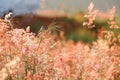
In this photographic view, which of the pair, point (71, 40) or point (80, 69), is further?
point (71, 40)

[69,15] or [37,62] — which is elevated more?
[69,15]

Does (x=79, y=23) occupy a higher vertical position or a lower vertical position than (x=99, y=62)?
higher

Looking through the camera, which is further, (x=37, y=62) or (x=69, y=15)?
(x=69, y=15)

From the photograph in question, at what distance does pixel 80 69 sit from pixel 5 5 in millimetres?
2819

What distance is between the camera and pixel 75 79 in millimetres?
3824

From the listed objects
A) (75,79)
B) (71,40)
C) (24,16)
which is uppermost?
(24,16)

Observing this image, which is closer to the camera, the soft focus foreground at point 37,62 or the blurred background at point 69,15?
the soft focus foreground at point 37,62

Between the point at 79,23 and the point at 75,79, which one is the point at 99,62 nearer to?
the point at 75,79

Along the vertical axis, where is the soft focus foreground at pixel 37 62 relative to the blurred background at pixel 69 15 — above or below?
below

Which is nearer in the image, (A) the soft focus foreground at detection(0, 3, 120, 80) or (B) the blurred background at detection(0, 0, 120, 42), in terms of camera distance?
(A) the soft focus foreground at detection(0, 3, 120, 80)

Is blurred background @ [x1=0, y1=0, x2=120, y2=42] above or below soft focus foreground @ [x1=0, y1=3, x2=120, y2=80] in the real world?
above

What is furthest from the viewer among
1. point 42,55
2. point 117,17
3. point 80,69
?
point 117,17

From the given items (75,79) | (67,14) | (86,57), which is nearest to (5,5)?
(67,14)

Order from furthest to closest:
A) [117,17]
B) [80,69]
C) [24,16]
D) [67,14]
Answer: [24,16], [67,14], [117,17], [80,69]
